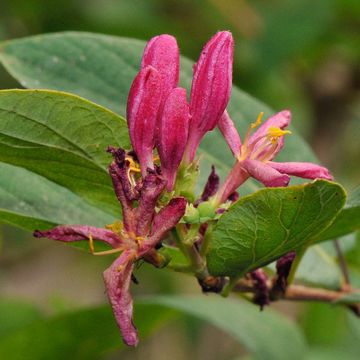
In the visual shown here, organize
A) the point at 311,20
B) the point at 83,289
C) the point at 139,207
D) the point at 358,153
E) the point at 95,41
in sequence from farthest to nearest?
the point at 83,289 < the point at 358,153 < the point at 311,20 < the point at 95,41 < the point at 139,207

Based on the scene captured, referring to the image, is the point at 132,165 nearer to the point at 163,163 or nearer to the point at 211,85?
the point at 163,163

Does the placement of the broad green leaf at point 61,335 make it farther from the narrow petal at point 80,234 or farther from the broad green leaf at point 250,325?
the narrow petal at point 80,234

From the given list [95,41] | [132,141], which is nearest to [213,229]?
[132,141]

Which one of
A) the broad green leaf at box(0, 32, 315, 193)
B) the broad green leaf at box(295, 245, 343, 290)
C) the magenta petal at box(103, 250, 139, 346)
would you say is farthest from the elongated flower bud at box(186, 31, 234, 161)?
the broad green leaf at box(295, 245, 343, 290)

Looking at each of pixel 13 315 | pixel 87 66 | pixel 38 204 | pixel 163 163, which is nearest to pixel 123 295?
pixel 163 163

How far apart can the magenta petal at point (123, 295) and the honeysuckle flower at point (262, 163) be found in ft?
0.66

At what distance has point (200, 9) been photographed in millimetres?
3162

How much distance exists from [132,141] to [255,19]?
2.16 metres

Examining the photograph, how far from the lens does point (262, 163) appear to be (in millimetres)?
1217

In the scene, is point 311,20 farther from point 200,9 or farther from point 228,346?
point 228,346

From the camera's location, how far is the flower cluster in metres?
1.10

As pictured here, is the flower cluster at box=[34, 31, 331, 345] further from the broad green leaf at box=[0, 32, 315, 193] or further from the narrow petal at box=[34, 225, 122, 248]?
the broad green leaf at box=[0, 32, 315, 193]

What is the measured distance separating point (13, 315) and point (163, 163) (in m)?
1.32

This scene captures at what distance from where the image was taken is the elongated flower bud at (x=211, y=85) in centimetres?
119
